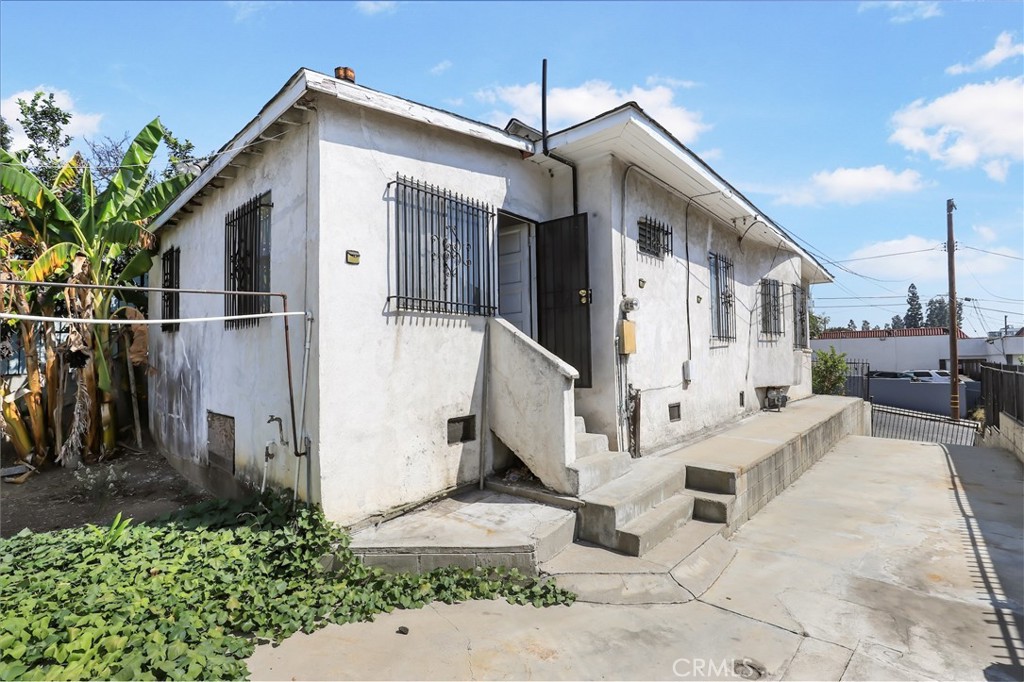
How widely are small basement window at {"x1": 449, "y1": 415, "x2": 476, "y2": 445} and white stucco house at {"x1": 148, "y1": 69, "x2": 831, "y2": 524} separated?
0.02 m

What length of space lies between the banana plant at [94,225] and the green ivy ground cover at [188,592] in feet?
17.1

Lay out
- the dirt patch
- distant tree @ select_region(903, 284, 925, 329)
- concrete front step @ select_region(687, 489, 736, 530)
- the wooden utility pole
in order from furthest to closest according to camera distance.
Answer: distant tree @ select_region(903, 284, 925, 329) → the wooden utility pole → the dirt patch → concrete front step @ select_region(687, 489, 736, 530)

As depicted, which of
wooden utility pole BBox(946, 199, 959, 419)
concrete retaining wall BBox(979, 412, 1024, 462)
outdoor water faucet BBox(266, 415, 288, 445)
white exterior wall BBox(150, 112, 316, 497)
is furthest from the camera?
wooden utility pole BBox(946, 199, 959, 419)

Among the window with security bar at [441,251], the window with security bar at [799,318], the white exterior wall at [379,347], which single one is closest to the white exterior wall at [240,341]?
the white exterior wall at [379,347]

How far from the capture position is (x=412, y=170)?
5.43m

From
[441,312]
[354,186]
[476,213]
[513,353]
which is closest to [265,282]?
[354,186]

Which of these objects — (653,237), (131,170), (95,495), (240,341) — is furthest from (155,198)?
(653,237)

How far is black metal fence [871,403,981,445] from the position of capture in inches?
579

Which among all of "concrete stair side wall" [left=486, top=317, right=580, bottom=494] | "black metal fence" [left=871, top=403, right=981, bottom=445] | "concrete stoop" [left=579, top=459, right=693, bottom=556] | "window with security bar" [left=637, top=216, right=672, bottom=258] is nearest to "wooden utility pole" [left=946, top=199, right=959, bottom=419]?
"black metal fence" [left=871, top=403, right=981, bottom=445]

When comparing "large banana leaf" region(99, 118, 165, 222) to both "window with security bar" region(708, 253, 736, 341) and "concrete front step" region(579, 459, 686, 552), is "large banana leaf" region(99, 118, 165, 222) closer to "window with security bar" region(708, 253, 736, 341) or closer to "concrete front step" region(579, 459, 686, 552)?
"concrete front step" region(579, 459, 686, 552)

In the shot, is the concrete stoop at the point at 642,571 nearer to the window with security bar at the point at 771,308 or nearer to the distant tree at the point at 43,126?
the window with security bar at the point at 771,308

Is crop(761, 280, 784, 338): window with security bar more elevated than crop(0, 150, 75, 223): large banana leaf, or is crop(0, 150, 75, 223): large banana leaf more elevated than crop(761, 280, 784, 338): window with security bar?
crop(0, 150, 75, 223): large banana leaf

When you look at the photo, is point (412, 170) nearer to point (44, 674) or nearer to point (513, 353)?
point (513, 353)

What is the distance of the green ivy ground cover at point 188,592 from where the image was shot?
2.95 metres
